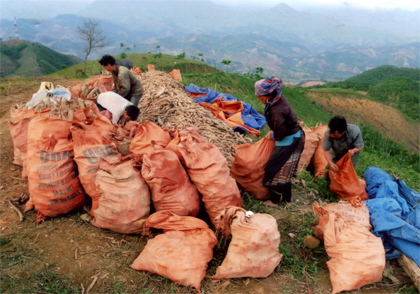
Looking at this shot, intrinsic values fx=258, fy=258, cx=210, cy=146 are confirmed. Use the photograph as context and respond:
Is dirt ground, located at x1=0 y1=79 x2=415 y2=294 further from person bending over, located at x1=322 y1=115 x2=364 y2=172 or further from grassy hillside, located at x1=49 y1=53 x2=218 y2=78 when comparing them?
grassy hillside, located at x1=49 y1=53 x2=218 y2=78

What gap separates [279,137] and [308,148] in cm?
151

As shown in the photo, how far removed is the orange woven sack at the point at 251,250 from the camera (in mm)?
1803

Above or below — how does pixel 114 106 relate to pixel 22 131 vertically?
above

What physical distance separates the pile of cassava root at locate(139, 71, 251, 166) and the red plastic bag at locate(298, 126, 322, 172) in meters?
0.87

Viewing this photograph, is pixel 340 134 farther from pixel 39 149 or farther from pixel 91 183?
pixel 39 149

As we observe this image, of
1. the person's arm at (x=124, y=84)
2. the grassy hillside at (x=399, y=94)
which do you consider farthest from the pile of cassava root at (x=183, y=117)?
the grassy hillside at (x=399, y=94)

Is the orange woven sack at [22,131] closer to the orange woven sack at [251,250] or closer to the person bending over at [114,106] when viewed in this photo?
the person bending over at [114,106]

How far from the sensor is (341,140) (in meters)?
3.08

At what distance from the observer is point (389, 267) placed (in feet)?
6.99

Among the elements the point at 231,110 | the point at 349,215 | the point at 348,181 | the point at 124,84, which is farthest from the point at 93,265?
the point at 231,110

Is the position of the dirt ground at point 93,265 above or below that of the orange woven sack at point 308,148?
below

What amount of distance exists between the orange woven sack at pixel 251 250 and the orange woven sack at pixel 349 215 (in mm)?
583

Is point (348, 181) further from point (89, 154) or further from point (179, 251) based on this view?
point (89, 154)

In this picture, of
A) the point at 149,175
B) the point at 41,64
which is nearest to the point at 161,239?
the point at 149,175
